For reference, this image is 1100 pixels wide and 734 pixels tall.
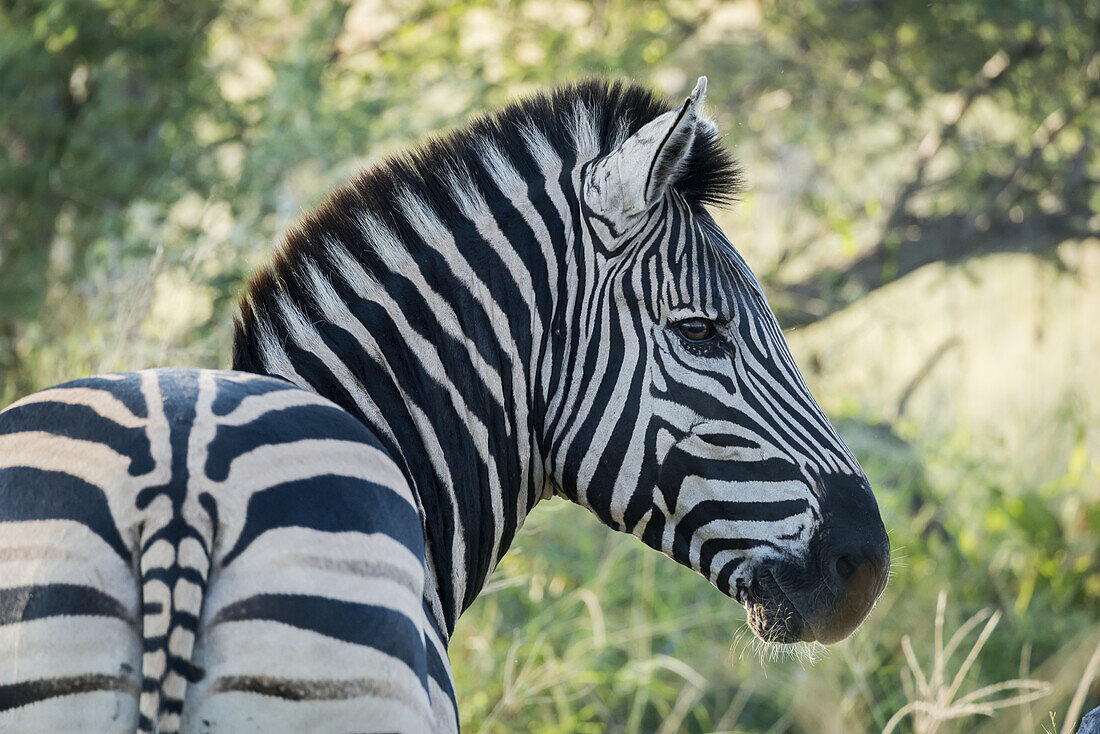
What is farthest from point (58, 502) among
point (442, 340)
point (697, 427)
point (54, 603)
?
point (697, 427)

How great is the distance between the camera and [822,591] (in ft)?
5.86

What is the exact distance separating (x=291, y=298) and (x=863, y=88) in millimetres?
7243

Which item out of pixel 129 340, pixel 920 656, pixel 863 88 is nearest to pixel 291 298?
pixel 129 340

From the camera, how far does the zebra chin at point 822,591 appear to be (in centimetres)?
177

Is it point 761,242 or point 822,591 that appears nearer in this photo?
point 822,591

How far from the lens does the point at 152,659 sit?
43.3 inches

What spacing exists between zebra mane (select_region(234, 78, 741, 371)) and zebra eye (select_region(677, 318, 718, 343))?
35cm

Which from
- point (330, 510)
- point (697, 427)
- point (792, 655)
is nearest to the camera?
point (330, 510)

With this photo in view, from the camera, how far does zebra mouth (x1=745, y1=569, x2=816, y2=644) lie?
1.80 metres

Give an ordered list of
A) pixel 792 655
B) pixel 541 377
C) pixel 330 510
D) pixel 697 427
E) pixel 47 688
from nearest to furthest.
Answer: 1. pixel 47 688
2. pixel 330 510
3. pixel 697 427
4. pixel 541 377
5. pixel 792 655

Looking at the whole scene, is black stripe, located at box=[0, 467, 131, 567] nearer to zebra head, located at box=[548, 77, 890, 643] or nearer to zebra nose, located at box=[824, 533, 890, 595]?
zebra head, located at box=[548, 77, 890, 643]

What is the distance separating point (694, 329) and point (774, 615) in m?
0.63

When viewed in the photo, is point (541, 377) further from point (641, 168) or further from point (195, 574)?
point (195, 574)

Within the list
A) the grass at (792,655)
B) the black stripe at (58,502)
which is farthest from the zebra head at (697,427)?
the grass at (792,655)
